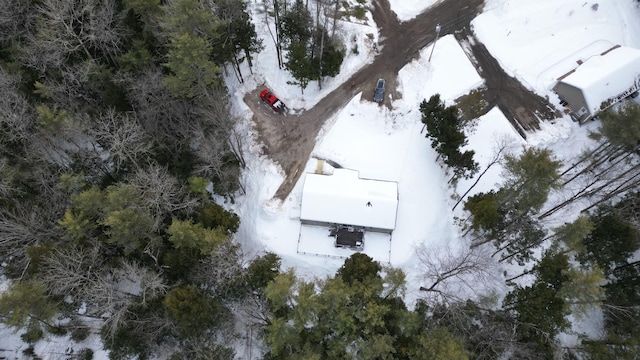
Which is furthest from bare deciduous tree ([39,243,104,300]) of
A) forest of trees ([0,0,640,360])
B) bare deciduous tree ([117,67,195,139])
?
bare deciduous tree ([117,67,195,139])

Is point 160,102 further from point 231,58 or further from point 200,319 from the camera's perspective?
point 200,319

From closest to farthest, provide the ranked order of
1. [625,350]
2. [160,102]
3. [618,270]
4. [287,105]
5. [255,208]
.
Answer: [625,350], [618,270], [160,102], [255,208], [287,105]

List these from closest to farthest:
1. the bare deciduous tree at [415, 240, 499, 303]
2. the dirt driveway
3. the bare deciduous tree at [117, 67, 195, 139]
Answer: the bare deciduous tree at [415, 240, 499, 303], the bare deciduous tree at [117, 67, 195, 139], the dirt driveway

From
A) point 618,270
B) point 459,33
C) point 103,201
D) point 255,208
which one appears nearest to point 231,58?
point 255,208

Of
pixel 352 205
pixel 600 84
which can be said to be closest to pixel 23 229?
pixel 352 205

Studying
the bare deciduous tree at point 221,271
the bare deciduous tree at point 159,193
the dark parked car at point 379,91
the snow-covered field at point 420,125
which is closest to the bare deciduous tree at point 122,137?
the bare deciduous tree at point 159,193

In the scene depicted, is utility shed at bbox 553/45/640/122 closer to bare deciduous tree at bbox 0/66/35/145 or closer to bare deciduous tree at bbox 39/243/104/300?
bare deciduous tree at bbox 39/243/104/300
